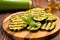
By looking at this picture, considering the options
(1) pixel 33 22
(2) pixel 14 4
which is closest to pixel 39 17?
(1) pixel 33 22

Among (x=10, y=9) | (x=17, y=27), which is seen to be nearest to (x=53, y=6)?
(x=10, y=9)

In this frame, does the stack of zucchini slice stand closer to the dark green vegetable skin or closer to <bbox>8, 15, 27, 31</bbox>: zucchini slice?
<bbox>8, 15, 27, 31</bbox>: zucchini slice

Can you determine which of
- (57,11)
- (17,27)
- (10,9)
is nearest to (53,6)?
(57,11)

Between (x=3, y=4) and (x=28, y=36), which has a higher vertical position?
(x=3, y=4)

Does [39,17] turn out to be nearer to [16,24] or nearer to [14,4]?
[16,24]

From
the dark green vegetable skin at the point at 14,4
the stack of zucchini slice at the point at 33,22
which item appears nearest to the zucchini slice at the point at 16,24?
the stack of zucchini slice at the point at 33,22

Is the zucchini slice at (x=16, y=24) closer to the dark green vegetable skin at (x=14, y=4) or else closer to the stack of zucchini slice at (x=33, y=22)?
the stack of zucchini slice at (x=33, y=22)

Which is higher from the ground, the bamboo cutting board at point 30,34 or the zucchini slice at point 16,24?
the zucchini slice at point 16,24

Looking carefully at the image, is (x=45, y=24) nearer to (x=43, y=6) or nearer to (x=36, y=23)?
(x=36, y=23)

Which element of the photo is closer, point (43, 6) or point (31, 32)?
point (31, 32)
